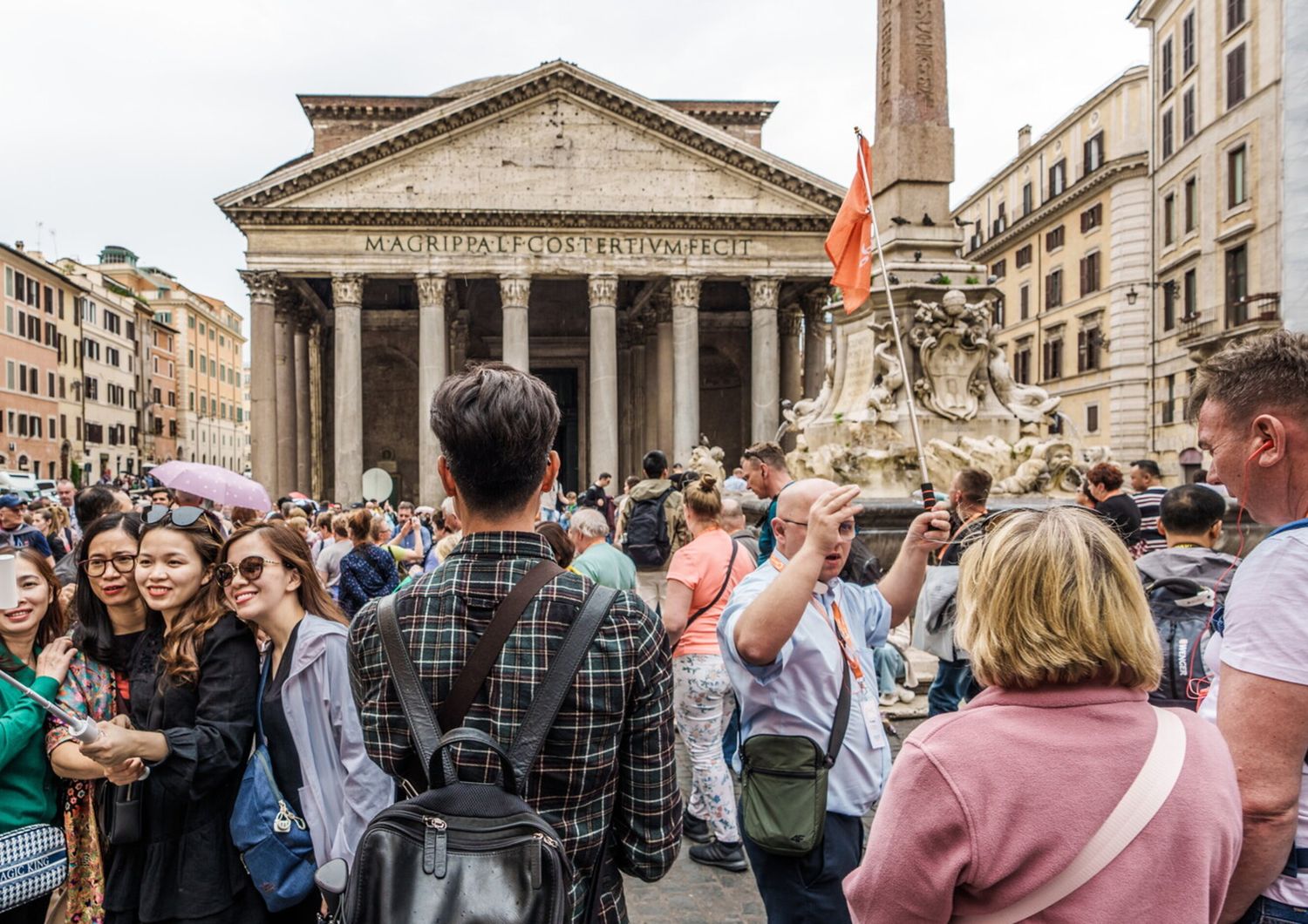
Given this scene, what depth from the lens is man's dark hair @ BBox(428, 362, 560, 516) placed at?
5.62ft

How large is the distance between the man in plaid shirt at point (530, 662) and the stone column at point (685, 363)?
84.2 ft

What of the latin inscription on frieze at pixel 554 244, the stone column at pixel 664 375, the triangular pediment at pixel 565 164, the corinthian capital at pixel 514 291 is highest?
the triangular pediment at pixel 565 164

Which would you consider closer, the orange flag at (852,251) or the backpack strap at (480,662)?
the backpack strap at (480,662)

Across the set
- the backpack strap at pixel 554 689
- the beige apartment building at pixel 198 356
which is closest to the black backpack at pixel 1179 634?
the backpack strap at pixel 554 689

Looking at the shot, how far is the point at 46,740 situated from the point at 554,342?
108 ft

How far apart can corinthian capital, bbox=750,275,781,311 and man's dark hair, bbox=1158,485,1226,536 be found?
25766 millimetres

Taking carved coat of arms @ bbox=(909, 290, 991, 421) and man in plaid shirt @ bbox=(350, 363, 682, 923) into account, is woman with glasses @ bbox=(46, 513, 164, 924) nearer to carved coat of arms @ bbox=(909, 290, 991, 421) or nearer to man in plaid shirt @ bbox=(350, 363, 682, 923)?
man in plaid shirt @ bbox=(350, 363, 682, 923)

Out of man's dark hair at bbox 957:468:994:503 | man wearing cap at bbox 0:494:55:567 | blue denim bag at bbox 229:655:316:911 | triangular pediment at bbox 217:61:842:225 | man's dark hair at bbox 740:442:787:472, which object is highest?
triangular pediment at bbox 217:61:842:225

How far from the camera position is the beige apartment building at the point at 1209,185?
73.0 ft

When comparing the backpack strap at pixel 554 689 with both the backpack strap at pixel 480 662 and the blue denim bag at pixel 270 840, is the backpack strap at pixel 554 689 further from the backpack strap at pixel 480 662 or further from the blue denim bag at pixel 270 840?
the blue denim bag at pixel 270 840

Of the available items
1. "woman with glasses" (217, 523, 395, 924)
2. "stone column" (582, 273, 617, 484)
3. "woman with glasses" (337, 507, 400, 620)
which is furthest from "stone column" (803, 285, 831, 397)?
"woman with glasses" (217, 523, 395, 924)

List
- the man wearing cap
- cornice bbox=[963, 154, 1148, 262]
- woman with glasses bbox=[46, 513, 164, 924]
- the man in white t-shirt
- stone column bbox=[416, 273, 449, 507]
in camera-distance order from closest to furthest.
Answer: the man in white t-shirt → woman with glasses bbox=[46, 513, 164, 924] → the man wearing cap → stone column bbox=[416, 273, 449, 507] → cornice bbox=[963, 154, 1148, 262]

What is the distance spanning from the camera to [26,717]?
2498 mm

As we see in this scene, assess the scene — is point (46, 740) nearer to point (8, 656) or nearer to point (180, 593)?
point (8, 656)
